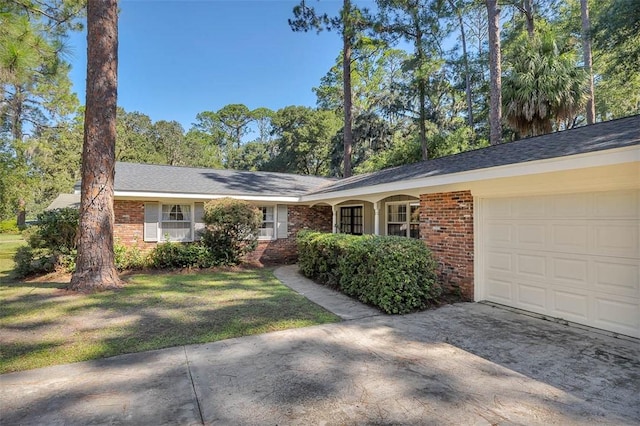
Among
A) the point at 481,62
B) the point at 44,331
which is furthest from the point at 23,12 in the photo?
the point at 481,62

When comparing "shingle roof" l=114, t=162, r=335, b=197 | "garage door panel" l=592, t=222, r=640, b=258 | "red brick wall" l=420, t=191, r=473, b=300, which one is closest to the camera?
"garage door panel" l=592, t=222, r=640, b=258

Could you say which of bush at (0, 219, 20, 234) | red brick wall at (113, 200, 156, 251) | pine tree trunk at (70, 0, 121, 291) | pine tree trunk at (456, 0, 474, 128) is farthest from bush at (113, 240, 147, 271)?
bush at (0, 219, 20, 234)

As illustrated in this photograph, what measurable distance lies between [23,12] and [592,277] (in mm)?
14489

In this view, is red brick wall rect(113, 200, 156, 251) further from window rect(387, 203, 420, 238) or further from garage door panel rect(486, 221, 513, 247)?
garage door panel rect(486, 221, 513, 247)

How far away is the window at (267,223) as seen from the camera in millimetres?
12492

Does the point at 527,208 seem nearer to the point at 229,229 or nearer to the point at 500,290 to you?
the point at 500,290

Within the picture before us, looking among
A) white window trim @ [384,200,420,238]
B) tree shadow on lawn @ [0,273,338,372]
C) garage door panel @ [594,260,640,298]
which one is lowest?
tree shadow on lawn @ [0,273,338,372]

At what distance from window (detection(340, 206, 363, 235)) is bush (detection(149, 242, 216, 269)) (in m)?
5.46

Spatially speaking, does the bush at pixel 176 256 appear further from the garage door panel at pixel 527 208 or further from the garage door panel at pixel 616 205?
the garage door panel at pixel 616 205

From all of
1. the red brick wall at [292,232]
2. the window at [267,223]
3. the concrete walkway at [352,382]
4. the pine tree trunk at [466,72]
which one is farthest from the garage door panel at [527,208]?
the pine tree trunk at [466,72]

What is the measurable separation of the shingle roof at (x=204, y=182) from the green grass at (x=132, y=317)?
343 cm

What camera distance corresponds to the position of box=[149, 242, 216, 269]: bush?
1041 cm

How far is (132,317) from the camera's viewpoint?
5.57 meters

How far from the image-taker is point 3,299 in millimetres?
6660
